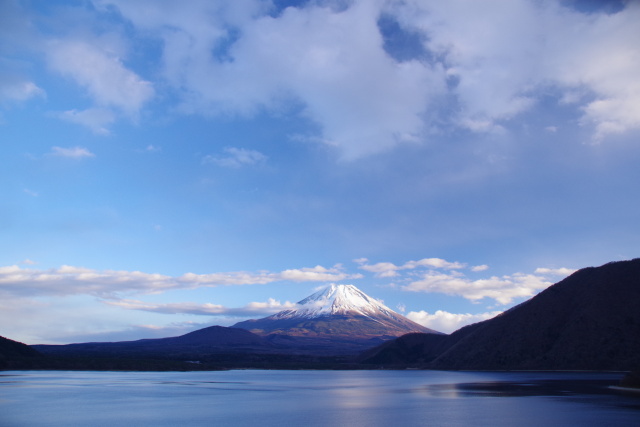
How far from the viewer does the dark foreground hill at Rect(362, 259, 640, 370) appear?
10038cm

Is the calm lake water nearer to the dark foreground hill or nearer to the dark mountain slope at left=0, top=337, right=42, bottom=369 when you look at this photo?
the dark foreground hill

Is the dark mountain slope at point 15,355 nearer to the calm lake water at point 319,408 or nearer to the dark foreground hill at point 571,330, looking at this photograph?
the calm lake water at point 319,408

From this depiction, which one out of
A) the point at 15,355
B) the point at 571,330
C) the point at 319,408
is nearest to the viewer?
the point at 319,408

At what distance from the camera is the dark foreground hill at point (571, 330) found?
329 ft

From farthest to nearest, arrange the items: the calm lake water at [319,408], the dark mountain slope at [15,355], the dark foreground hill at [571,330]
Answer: the dark mountain slope at [15,355] → the dark foreground hill at [571,330] → the calm lake water at [319,408]

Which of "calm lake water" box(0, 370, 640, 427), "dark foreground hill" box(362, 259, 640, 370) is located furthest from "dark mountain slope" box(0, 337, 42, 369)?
"dark foreground hill" box(362, 259, 640, 370)

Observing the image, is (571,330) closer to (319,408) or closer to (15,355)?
(319,408)

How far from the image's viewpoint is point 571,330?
108312mm

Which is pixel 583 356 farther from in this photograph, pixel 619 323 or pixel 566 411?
pixel 566 411

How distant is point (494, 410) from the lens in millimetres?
45000

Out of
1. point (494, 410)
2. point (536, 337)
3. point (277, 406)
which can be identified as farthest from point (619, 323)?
point (277, 406)

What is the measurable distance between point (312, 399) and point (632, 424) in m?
32.3

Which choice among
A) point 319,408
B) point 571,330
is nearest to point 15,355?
point 319,408

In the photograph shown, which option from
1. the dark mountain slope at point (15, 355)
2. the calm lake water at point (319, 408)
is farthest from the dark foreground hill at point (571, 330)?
the dark mountain slope at point (15, 355)
